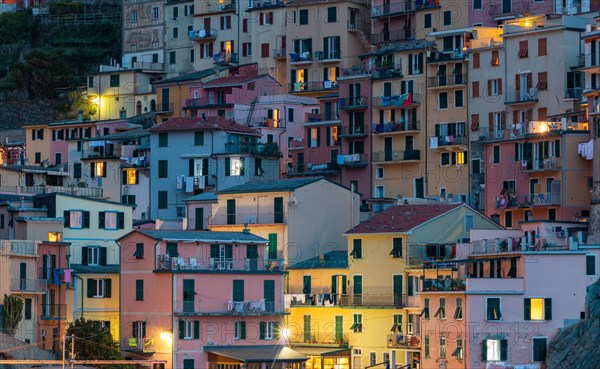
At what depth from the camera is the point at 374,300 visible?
98250 millimetres

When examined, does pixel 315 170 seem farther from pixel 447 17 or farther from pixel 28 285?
pixel 28 285

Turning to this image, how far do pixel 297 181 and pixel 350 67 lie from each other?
21582mm

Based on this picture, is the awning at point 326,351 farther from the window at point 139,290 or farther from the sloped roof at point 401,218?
the window at point 139,290

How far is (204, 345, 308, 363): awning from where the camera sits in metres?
92.6

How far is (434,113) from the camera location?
115 m

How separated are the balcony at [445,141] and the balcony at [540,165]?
816cm

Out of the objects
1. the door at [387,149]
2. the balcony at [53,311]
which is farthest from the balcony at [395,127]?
the balcony at [53,311]

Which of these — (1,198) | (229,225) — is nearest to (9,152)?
(1,198)

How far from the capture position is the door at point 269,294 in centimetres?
9662

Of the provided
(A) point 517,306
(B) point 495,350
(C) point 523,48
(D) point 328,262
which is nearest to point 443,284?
(A) point 517,306

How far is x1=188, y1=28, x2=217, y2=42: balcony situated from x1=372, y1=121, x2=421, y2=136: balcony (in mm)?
24991

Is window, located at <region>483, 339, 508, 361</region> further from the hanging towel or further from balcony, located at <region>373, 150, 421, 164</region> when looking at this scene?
the hanging towel

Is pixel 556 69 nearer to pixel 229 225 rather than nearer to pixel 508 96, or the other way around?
pixel 508 96

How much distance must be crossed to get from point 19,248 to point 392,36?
37502 mm
